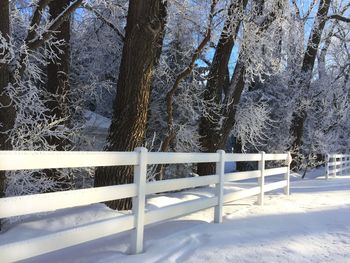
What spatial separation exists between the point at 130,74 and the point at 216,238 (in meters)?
3.39

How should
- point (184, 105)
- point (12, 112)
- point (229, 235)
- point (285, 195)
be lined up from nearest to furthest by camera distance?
point (229, 235) < point (12, 112) < point (285, 195) < point (184, 105)

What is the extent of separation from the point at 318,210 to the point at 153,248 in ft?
15.3


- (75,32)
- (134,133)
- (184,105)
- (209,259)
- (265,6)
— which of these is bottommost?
(209,259)

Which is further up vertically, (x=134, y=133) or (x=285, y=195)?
(x=134, y=133)

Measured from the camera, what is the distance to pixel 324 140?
2806 cm

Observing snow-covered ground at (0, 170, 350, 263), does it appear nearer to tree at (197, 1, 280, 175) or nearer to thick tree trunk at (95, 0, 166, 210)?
thick tree trunk at (95, 0, 166, 210)

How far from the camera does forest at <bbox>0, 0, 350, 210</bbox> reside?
27.0 ft

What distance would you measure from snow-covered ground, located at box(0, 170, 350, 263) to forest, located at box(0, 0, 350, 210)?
1.59 metres

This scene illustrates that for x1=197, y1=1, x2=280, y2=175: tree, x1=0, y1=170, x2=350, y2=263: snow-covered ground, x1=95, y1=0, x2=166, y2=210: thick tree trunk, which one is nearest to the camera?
A: x1=0, y1=170, x2=350, y2=263: snow-covered ground

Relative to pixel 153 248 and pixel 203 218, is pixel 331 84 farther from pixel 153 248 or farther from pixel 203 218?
pixel 153 248

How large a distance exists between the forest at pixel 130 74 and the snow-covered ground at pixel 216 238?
5.21ft

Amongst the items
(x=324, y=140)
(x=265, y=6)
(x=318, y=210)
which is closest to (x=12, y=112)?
(x=318, y=210)

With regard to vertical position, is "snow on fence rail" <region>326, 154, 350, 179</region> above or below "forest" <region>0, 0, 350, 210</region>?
below

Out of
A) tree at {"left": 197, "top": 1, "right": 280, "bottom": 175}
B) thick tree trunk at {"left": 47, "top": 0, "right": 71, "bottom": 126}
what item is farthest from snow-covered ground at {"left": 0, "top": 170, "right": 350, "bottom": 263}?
tree at {"left": 197, "top": 1, "right": 280, "bottom": 175}
